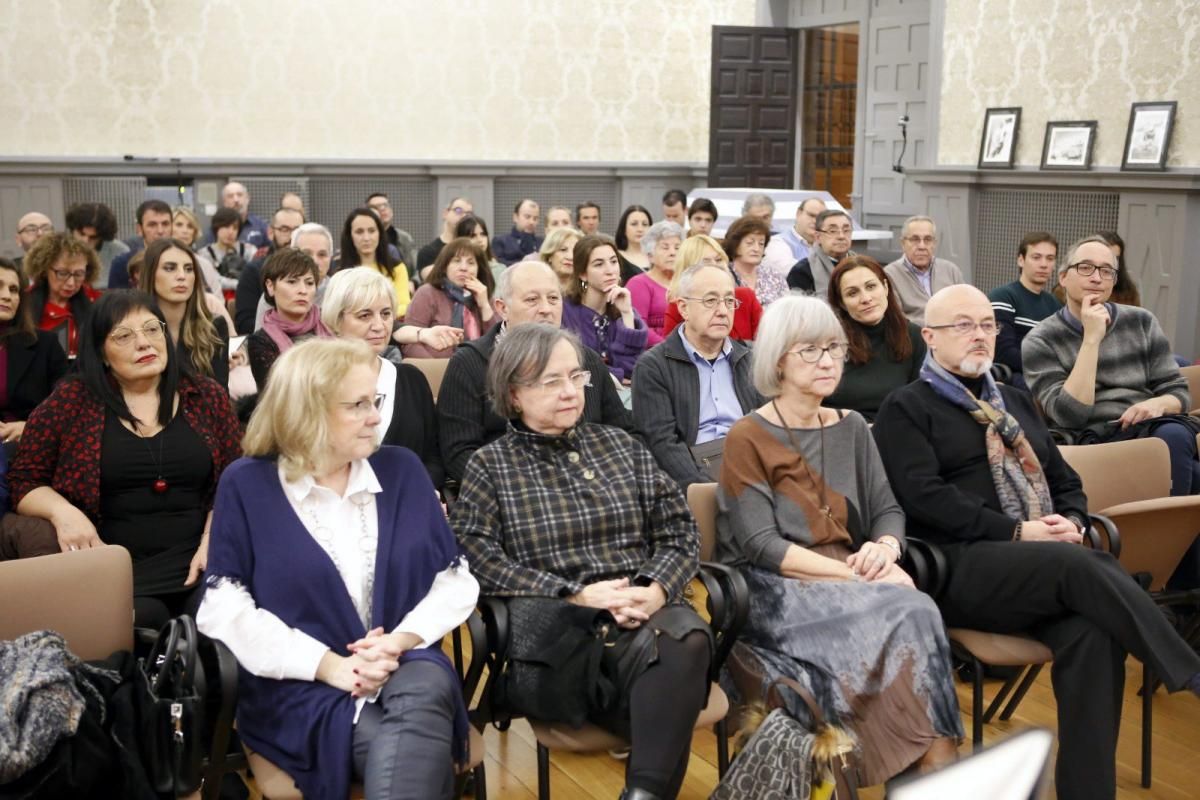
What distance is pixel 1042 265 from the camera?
17.9 feet

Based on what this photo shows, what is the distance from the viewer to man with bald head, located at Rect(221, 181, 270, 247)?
9312mm

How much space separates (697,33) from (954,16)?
3.44m

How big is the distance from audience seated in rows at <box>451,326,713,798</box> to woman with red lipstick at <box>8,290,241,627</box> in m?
0.75

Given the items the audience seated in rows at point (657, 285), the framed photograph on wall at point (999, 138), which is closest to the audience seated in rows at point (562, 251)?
the audience seated in rows at point (657, 285)

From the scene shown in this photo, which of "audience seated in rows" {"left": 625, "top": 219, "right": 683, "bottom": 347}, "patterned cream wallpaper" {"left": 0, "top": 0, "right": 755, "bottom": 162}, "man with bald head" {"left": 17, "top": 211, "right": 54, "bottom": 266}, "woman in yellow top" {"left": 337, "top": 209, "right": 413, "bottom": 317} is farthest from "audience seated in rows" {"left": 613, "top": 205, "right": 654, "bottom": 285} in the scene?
"patterned cream wallpaper" {"left": 0, "top": 0, "right": 755, "bottom": 162}

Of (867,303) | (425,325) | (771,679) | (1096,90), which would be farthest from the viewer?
(1096,90)

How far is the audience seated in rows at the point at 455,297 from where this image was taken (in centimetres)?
526

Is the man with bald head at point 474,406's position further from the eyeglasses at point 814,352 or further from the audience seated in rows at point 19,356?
the audience seated in rows at point 19,356

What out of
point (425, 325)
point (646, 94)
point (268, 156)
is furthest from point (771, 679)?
point (646, 94)

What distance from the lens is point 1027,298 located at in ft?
17.9

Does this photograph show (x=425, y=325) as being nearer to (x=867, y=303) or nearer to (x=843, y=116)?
(x=867, y=303)

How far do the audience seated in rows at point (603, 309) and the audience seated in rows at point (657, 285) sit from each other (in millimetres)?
432

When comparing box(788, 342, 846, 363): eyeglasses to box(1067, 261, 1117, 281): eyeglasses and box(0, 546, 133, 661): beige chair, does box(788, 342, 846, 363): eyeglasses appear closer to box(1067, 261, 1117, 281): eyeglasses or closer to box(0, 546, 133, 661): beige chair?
box(0, 546, 133, 661): beige chair

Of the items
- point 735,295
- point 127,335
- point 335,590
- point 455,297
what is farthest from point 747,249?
point 335,590
